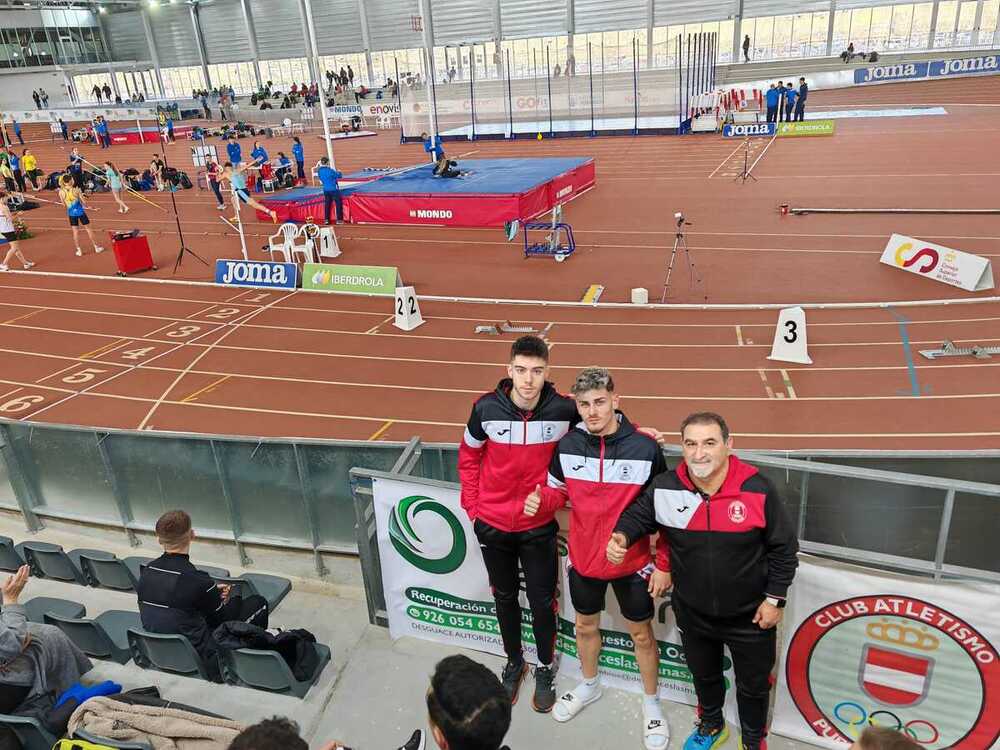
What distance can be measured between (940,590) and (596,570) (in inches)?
61.8

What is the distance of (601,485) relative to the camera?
3.71 m

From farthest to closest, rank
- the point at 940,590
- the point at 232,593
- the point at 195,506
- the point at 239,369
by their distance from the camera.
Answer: the point at 239,369 → the point at 195,506 → the point at 232,593 → the point at 940,590

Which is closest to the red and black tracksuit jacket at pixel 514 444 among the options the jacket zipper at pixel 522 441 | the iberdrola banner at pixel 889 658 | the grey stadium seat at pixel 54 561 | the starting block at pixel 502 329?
the jacket zipper at pixel 522 441

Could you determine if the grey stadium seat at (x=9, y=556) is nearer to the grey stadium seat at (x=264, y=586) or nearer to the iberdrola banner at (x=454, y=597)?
the grey stadium seat at (x=264, y=586)

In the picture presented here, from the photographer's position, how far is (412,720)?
167 inches

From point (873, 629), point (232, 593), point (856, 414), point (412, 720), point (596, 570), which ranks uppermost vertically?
point (596, 570)

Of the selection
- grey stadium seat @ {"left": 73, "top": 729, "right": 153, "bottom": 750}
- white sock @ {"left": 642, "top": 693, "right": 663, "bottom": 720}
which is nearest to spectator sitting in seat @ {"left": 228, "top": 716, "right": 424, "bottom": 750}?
grey stadium seat @ {"left": 73, "top": 729, "right": 153, "bottom": 750}

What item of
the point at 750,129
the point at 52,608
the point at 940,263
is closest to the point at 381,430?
the point at 52,608

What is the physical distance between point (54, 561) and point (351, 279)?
10230 millimetres

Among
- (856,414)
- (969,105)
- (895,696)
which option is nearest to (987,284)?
(856,414)

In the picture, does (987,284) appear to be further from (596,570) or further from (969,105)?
(969,105)

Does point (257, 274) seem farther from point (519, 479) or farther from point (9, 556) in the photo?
point (519, 479)

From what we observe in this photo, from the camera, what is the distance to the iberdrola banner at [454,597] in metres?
4.22

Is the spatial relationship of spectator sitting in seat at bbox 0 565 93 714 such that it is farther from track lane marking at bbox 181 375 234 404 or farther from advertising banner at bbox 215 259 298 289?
advertising banner at bbox 215 259 298 289
